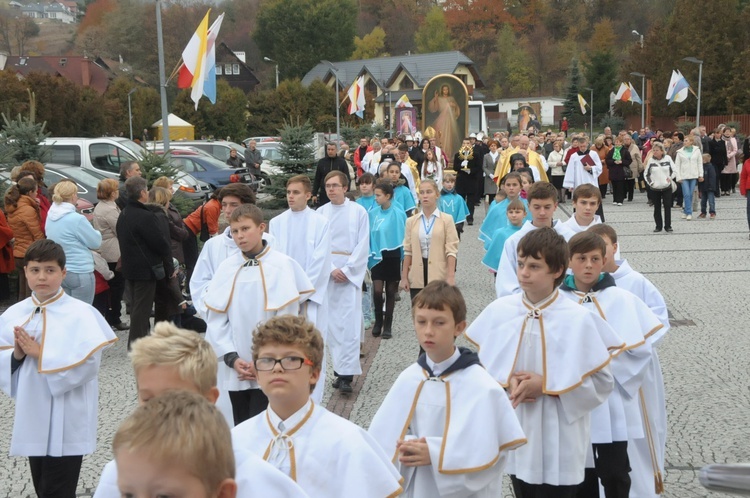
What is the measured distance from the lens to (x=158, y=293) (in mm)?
9922

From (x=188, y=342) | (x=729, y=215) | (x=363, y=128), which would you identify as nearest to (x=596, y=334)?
(x=188, y=342)

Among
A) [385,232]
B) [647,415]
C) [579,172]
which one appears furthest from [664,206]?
[647,415]

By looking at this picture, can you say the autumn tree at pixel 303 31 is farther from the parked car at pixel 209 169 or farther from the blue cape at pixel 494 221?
the blue cape at pixel 494 221

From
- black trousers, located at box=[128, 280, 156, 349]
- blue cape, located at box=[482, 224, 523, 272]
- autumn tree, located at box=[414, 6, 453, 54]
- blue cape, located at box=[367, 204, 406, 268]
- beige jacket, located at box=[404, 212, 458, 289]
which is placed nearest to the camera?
blue cape, located at box=[482, 224, 523, 272]

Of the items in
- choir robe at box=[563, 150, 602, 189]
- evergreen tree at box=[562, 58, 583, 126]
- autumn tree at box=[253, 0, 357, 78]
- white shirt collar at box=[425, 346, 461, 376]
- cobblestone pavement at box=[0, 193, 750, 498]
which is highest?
autumn tree at box=[253, 0, 357, 78]

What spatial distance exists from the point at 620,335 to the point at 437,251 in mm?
4981

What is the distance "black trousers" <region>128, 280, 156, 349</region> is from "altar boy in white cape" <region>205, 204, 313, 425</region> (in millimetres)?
4073

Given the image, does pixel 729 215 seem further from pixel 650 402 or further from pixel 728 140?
pixel 650 402

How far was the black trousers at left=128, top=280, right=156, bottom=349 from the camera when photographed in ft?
31.2

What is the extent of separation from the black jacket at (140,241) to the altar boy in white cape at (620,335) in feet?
18.0

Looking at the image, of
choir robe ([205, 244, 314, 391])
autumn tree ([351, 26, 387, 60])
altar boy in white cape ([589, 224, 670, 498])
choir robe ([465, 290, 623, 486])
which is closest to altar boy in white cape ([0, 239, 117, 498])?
choir robe ([205, 244, 314, 391])

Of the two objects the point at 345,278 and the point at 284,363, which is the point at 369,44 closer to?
the point at 345,278

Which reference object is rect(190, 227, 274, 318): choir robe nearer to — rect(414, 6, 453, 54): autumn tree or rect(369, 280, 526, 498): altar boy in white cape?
rect(369, 280, 526, 498): altar boy in white cape

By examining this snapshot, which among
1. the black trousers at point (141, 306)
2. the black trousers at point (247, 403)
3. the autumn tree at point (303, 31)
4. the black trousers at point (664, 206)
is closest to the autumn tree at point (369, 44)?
the autumn tree at point (303, 31)
